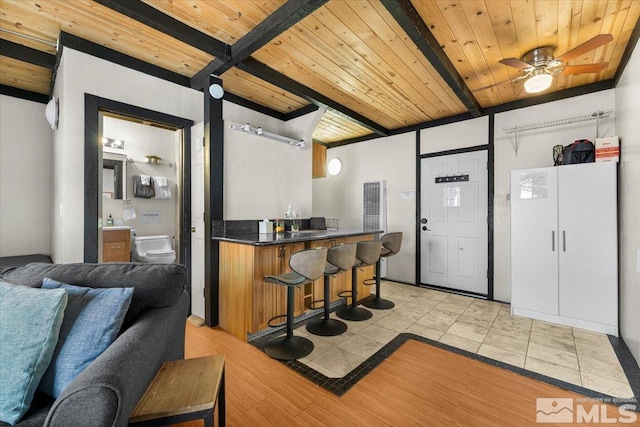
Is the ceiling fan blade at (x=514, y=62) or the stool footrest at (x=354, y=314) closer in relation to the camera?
the ceiling fan blade at (x=514, y=62)

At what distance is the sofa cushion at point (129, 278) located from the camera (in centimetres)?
136

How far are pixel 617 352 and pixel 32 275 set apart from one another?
441 centimetres

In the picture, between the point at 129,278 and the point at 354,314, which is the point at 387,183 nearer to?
the point at 354,314

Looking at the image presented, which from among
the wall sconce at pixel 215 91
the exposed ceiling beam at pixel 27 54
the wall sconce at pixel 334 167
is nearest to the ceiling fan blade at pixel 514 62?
the wall sconce at pixel 215 91

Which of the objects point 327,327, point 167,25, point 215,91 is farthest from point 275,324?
point 167,25

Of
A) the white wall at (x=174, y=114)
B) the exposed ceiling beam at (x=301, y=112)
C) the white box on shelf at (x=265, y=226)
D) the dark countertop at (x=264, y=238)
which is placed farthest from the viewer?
the exposed ceiling beam at (x=301, y=112)

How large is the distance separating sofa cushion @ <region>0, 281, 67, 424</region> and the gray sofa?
0.08 meters

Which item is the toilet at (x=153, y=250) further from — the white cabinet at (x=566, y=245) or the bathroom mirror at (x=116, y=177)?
the white cabinet at (x=566, y=245)

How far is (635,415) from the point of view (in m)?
1.66

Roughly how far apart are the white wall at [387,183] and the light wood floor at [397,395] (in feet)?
8.44

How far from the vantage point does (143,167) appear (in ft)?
14.7

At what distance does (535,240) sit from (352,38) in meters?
3.06

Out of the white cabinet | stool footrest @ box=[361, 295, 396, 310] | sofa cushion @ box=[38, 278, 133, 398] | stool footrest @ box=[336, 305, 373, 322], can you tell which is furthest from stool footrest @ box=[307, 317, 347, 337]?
the white cabinet

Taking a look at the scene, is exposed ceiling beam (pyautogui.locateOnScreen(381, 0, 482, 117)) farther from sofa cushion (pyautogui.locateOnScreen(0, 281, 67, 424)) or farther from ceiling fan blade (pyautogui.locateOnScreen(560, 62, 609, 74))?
sofa cushion (pyautogui.locateOnScreen(0, 281, 67, 424))
